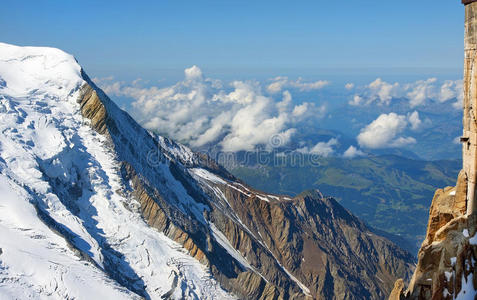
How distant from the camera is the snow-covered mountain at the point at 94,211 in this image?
213 feet

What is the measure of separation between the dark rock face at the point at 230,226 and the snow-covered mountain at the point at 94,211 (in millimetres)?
510

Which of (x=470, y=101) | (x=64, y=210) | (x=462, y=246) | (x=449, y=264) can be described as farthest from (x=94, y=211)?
(x=470, y=101)

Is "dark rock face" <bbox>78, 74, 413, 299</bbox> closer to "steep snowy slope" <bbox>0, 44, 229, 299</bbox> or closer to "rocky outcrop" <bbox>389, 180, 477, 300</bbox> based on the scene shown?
"steep snowy slope" <bbox>0, 44, 229, 299</bbox>

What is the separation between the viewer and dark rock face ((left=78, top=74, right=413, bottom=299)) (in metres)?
105

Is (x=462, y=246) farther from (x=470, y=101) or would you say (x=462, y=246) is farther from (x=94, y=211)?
(x=94, y=211)

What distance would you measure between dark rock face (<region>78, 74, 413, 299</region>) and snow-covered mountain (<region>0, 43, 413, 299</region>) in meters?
0.51

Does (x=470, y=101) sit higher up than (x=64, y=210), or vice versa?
(x=470, y=101)

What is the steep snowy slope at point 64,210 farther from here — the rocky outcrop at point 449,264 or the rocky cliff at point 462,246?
the rocky cliff at point 462,246

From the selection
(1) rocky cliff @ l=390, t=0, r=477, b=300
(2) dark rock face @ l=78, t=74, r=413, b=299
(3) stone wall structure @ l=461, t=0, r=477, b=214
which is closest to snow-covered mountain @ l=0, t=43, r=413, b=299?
(2) dark rock face @ l=78, t=74, r=413, b=299

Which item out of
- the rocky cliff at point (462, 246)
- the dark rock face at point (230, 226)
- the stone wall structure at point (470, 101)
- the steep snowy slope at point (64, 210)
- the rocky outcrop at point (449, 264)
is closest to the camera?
the stone wall structure at point (470, 101)

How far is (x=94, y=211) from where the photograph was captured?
91.4 m

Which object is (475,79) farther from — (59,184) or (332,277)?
(332,277)

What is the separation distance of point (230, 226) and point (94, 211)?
56.0 m

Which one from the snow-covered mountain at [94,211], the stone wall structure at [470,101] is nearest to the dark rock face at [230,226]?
the snow-covered mountain at [94,211]
